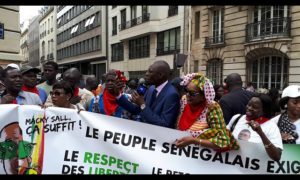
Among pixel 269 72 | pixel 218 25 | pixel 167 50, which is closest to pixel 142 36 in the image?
pixel 167 50

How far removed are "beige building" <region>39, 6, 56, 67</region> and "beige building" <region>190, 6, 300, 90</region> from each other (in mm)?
49797

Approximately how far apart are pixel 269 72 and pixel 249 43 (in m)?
1.83

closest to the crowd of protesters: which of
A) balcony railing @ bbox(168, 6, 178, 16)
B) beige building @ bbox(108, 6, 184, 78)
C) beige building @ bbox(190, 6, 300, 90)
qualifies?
beige building @ bbox(190, 6, 300, 90)

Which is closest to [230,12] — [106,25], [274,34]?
[274,34]

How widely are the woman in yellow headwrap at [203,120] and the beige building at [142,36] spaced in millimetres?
21797

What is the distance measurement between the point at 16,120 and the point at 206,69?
19.0m

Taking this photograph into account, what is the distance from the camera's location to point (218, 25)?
21938 mm

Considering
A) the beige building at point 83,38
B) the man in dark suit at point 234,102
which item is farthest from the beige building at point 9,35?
the beige building at point 83,38

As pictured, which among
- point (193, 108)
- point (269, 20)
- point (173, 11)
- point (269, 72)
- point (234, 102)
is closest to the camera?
point (193, 108)

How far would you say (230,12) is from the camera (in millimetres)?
20578

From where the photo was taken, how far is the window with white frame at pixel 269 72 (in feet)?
57.9

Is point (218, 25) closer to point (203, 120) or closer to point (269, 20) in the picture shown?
point (269, 20)

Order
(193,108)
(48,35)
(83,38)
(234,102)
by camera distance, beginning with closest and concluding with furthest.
→ 1. (193,108)
2. (234,102)
3. (83,38)
4. (48,35)

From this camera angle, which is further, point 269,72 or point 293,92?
point 269,72
